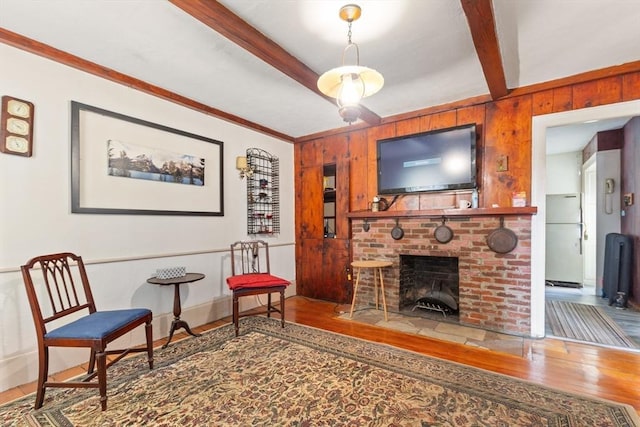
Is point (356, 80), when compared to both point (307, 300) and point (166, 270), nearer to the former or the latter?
point (166, 270)

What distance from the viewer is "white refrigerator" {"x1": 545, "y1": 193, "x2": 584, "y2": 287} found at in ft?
16.5

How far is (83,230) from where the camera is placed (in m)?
2.42

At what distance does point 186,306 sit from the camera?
3133mm

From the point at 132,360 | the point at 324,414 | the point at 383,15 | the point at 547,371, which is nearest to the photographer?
the point at 324,414

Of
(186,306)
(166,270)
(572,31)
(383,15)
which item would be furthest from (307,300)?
(572,31)

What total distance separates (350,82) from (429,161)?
6.22 ft

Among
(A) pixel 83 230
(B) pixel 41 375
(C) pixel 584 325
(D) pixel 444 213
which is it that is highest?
(D) pixel 444 213

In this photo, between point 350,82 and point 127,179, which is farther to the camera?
point 127,179

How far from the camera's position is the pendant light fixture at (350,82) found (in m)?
1.77

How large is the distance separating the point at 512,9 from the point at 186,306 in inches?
146

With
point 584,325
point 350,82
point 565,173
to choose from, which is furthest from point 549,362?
point 565,173

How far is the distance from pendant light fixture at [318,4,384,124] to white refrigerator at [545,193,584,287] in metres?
5.14

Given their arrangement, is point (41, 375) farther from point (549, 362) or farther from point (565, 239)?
point (565, 239)

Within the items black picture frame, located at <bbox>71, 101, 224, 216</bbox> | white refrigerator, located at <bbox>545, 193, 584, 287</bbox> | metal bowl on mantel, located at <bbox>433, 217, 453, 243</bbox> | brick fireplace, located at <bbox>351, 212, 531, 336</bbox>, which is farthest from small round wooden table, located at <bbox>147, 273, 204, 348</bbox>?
Answer: white refrigerator, located at <bbox>545, 193, 584, 287</bbox>
